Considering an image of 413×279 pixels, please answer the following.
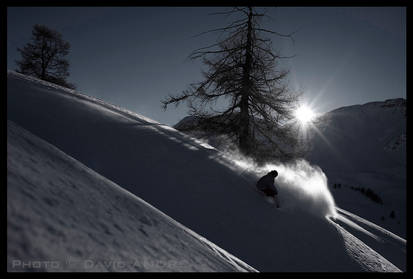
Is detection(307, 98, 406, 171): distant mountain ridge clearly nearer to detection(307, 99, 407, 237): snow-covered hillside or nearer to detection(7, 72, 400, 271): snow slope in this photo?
detection(307, 99, 407, 237): snow-covered hillside

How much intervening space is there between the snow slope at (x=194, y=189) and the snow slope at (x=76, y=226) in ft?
5.41

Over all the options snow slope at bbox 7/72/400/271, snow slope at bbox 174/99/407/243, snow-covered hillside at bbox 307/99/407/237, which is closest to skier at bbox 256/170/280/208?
snow slope at bbox 7/72/400/271

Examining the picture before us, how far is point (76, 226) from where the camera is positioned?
1.65m

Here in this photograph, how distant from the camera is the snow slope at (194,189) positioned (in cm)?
412

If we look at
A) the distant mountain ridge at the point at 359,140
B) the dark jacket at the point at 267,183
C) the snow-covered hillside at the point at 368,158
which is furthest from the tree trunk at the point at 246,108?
the distant mountain ridge at the point at 359,140

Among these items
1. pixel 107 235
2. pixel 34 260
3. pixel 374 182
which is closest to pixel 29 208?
pixel 34 260

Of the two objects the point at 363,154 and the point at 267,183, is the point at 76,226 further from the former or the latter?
the point at 363,154

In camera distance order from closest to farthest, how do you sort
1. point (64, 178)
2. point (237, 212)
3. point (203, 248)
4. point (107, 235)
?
point (107, 235) < point (64, 178) < point (203, 248) < point (237, 212)

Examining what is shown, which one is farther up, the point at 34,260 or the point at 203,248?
the point at 34,260

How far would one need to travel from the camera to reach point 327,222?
226 inches

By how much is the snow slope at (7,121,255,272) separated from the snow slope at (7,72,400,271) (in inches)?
64.9
